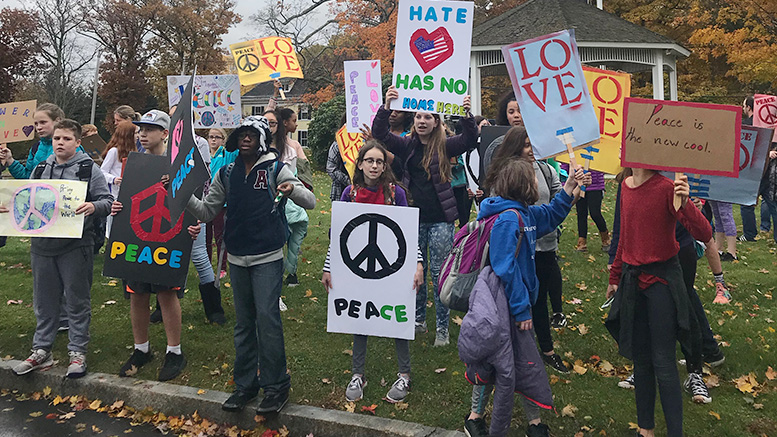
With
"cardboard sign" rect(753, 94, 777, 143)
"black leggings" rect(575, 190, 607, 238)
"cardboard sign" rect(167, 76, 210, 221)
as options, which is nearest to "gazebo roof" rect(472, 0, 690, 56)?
"black leggings" rect(575, 190, 607, 238)

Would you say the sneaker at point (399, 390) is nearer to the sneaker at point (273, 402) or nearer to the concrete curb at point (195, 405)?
the concrete curb at point (195, 405)

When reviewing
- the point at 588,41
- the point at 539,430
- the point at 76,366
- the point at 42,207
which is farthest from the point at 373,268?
the point at 588,41

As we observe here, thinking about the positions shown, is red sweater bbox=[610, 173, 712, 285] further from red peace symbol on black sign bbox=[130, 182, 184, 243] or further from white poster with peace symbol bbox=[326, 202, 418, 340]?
red peace symbol on black sign bbox=[130, 182, 184, 243]

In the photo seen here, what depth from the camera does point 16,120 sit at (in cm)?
655

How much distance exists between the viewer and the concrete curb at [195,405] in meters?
4.30

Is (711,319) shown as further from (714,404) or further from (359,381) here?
(359,381)

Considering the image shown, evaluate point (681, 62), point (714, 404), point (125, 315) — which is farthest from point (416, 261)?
point (681, 62)

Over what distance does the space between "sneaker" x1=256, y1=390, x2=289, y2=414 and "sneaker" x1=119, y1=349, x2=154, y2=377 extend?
1.49 meters

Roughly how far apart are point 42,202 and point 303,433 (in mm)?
3038

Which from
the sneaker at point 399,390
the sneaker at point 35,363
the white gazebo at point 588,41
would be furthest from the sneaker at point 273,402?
the white gazebo at point 588,41

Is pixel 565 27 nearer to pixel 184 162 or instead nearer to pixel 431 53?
pixel 431 53

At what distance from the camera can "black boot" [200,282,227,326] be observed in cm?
643

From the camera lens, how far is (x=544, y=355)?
5160mm

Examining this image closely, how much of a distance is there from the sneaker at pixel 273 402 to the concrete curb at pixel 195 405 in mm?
57
